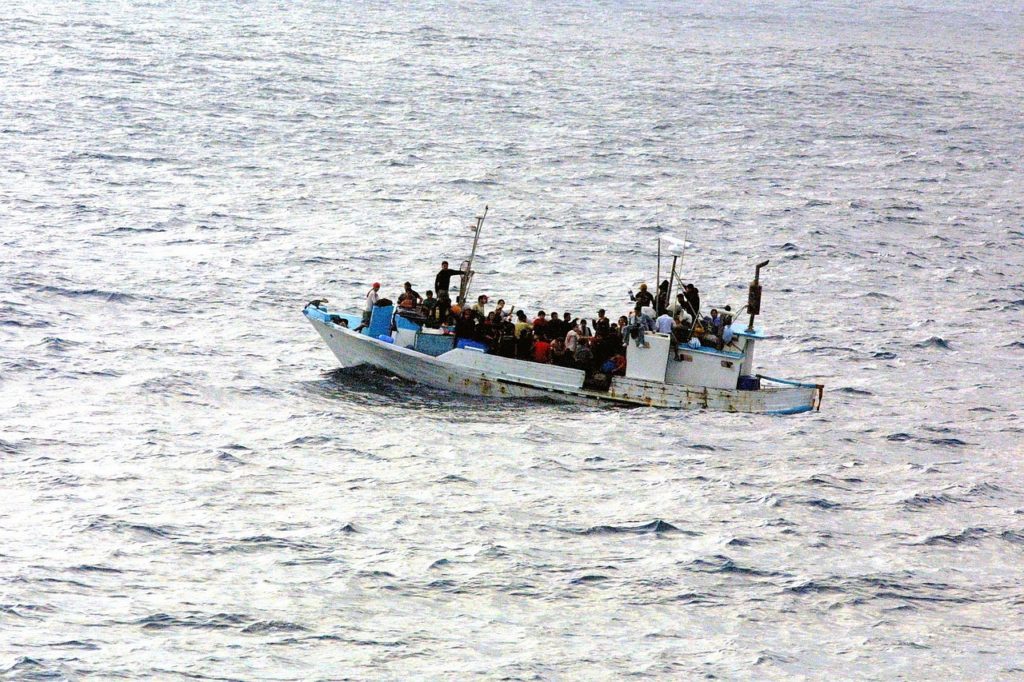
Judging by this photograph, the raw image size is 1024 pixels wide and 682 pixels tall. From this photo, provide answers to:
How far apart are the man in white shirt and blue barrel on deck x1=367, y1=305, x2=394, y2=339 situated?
6771 mm

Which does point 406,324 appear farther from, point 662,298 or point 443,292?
point 662,298

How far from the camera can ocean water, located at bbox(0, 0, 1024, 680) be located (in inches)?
1013

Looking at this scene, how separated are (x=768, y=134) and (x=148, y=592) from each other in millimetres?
60550

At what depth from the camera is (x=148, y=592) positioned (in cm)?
2589

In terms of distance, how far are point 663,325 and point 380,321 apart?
7.15m

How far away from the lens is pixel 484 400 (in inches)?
1479

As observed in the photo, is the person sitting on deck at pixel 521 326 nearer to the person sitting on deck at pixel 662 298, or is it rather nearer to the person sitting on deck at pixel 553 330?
the person sitting on deck at pixel 553 330

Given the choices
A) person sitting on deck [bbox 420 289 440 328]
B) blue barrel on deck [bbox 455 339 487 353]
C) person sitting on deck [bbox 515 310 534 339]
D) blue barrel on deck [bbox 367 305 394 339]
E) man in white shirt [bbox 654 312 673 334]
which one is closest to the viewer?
man in white shirt [bbox 654 312 673 334]

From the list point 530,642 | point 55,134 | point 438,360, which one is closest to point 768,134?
point 55,134

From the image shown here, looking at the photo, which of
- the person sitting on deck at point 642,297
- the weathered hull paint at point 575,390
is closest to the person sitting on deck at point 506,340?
the weathered hull paint at point 575,390

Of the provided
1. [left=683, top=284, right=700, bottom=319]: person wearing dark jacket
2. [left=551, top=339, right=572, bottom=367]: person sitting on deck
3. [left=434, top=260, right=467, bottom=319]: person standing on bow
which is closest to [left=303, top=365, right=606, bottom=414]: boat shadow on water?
[left=551, top=339, right=572, bottom=367]: person sitting on deck

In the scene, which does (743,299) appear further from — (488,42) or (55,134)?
(488,42)

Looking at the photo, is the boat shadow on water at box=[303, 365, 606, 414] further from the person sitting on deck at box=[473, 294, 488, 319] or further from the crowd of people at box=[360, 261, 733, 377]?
the person sitting on deck at box=[473, 294, 488, 319]

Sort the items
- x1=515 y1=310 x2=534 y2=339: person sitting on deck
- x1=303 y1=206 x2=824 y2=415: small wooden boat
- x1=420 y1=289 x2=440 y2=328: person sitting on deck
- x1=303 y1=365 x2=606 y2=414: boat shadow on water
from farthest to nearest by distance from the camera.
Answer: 1. x1=420 y1=289 x2=440 y2=328: person sitting on deck
2. x1=515 y1=310 x2=534 y2=339: person sitting on deck
3. x1=303 y1=206 x2=824 y2=415: small wooden boat
4. x1=303 y1=365 x2=606 y2=414: boat shadow on water
